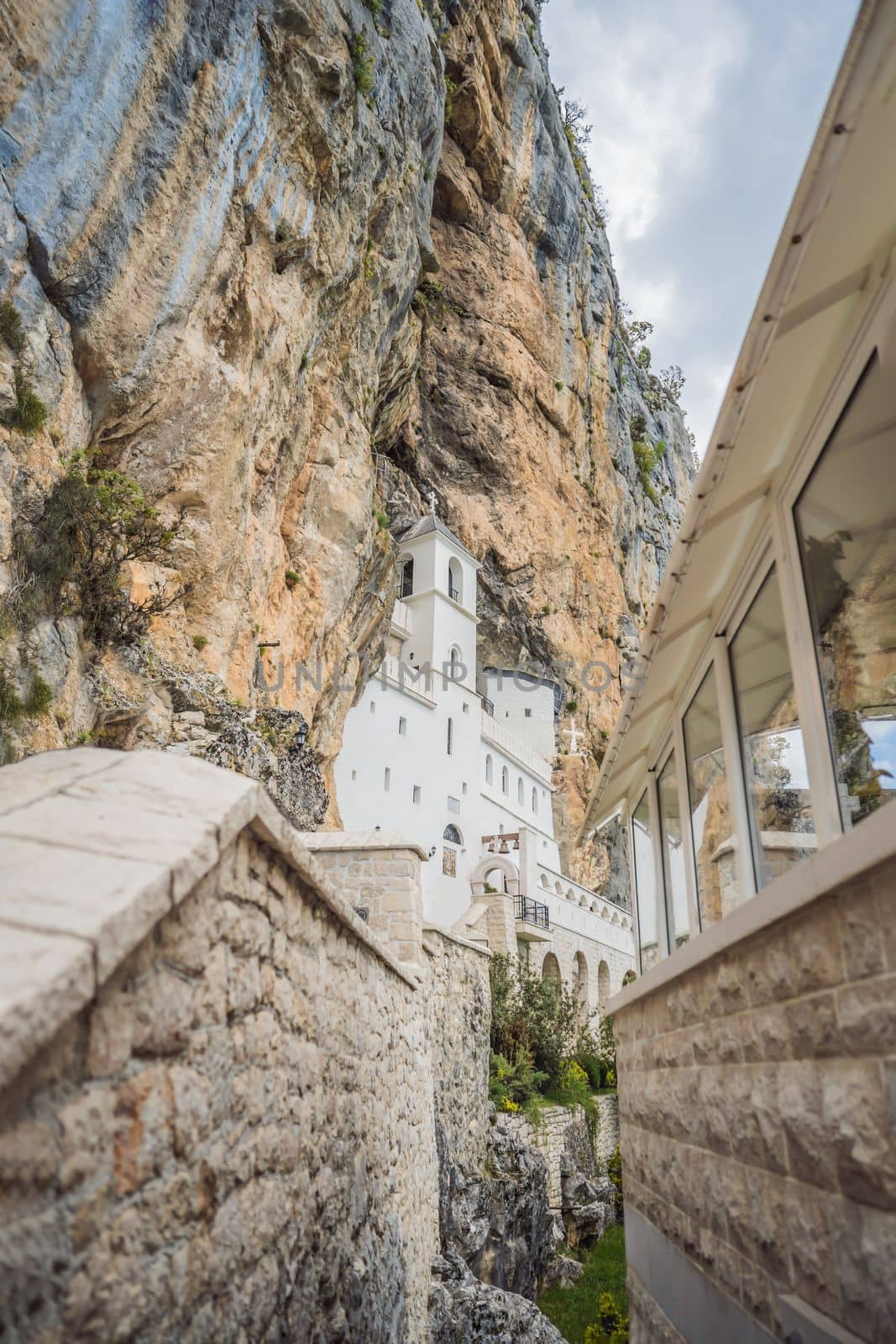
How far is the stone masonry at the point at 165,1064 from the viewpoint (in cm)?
141

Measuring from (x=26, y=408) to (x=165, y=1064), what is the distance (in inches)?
285

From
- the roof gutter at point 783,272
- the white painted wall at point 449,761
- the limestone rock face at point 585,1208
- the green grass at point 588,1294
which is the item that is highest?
the white painted wall at point 449,761

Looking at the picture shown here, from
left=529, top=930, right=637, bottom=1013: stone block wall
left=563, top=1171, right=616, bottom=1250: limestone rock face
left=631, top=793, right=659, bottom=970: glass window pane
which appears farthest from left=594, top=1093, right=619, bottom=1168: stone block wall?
left=631, top=793, right=659, bottom=970: glass window pane

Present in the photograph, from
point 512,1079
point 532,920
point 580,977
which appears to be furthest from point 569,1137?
point 580,977

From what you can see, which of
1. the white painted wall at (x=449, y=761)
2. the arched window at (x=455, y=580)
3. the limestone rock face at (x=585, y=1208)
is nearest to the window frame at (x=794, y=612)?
the limestone rock face at (x=585, y=1208)

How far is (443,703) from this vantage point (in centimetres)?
3150

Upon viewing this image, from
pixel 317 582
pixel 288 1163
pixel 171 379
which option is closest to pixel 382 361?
pixel 317 582

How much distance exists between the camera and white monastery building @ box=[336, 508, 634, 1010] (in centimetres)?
2630

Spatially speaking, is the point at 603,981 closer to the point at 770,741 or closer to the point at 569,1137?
the point at 569,1137

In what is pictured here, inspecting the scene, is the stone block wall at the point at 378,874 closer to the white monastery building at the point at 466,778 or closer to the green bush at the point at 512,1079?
the green bush at the point at 512,1079

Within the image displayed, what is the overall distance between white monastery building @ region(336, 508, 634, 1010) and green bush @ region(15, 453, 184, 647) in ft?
50.6

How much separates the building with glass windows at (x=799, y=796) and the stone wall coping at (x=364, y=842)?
Result: 358cm

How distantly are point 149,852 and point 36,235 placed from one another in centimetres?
833

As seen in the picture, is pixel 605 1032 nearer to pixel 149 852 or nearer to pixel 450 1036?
pixel 450 1036
